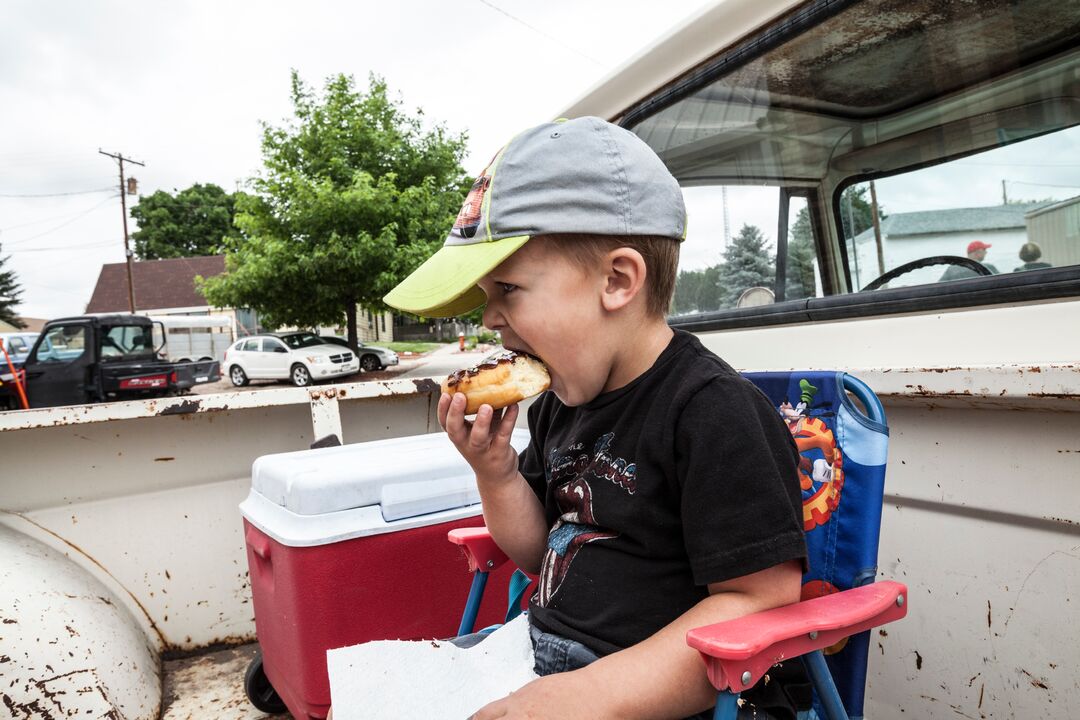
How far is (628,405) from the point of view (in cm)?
119

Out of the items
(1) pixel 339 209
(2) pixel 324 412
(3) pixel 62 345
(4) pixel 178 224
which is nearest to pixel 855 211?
(2) pixel 324 412

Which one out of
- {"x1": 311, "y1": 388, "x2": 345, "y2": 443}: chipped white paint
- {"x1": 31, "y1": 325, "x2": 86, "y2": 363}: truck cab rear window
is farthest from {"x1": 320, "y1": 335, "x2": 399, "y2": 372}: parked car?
{"x1": 311, "y1": 388, "x2": 345, "y2": 443}: chipped white paint

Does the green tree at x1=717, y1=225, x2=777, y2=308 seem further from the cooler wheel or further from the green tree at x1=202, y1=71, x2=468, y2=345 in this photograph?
the green tree at x1=202, y1=71, x2=468, y2=345

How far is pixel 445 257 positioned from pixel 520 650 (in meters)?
0.73

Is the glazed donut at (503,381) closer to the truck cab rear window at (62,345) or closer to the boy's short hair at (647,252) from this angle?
the boy's short hair at (647,252)

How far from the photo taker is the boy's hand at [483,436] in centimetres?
123

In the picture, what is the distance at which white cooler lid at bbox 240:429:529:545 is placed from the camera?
1.67 metres

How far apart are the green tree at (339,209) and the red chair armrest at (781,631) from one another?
17351mm

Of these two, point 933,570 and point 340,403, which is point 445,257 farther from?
point 340,403

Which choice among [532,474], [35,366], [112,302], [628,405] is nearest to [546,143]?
[628,405]

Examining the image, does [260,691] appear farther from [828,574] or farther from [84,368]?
[84,368]

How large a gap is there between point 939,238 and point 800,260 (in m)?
0.39

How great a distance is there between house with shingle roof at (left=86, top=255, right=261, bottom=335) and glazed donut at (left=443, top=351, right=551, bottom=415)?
41.6m

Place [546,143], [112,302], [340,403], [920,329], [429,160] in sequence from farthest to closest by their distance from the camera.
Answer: [112,302] → [429,160] → [340,403] → [920,329] → [546,143]
